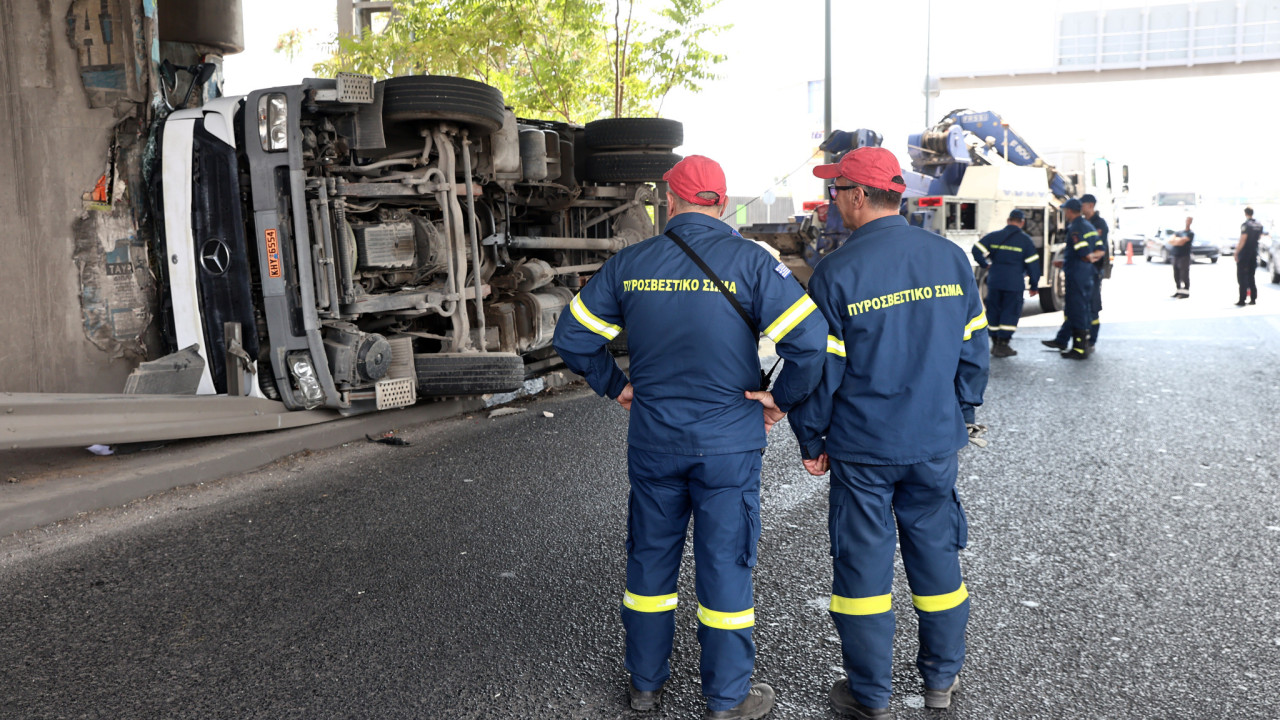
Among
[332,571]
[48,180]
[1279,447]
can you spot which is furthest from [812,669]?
[48,180]

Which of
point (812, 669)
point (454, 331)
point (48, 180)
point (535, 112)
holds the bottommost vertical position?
point (812, 669)

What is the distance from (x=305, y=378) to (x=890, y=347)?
451cm

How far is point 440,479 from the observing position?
19.6ft

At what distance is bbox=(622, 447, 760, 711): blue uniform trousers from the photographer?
10.1ft

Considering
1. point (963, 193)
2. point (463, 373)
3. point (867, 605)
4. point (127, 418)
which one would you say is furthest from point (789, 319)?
point (963, 193)

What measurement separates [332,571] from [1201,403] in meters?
7.19

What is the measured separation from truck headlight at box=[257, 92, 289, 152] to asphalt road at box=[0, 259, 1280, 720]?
6.78ft

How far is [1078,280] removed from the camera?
10.9 metres

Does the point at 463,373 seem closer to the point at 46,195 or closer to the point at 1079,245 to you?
the point at 46,195

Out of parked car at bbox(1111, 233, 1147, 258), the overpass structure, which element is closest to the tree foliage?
the overpass structure

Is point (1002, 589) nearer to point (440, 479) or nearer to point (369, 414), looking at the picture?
point (440, 479)

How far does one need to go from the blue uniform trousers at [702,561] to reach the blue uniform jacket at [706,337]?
0.24 ft

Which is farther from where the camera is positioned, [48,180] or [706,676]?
[48,180]

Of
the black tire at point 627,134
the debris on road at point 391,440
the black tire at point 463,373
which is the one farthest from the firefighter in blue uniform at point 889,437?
the black tire at point 627,134
